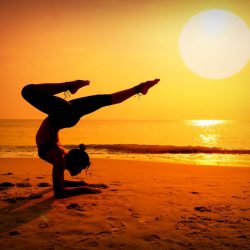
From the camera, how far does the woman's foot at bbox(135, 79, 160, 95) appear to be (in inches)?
234

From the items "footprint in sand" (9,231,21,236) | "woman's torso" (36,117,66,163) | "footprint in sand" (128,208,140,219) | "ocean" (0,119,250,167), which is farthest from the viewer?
"ocean" (0,119,250,167)

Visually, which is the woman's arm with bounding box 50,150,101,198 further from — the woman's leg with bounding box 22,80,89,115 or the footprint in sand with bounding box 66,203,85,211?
the woman's leg with bounding box 22,80,89,115

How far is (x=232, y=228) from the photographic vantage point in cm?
450

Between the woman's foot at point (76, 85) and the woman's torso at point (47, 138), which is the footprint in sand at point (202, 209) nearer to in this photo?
the woman's torso at point (47, 138)

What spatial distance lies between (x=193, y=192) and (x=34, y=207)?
3303 millimetres

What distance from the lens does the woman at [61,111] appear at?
5.46 m

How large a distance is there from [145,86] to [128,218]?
2.41 meters

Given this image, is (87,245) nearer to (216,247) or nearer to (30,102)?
(216,247)

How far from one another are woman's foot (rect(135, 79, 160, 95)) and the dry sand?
204 cm

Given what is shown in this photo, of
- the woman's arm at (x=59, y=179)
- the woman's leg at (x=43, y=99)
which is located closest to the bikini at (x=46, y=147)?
the woman's arm at (x=59, y=179)

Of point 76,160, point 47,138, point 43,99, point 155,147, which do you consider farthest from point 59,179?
point 155,147

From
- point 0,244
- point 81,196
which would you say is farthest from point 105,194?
point 0,244

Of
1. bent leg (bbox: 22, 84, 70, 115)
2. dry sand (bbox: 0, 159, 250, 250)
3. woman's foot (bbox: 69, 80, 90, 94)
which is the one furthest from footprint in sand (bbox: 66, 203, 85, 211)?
woman's foot (bbox: 69, 80, 90, 94)

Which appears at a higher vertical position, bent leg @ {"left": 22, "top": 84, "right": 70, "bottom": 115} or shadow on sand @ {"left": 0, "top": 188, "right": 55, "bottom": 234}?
bent leg @ {"left": 22, "top": 84, "right": 70, "bottom": 115}
